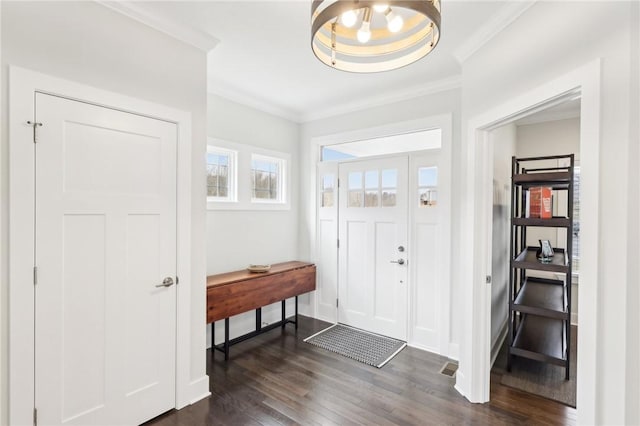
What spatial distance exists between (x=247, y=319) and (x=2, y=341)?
2.29m

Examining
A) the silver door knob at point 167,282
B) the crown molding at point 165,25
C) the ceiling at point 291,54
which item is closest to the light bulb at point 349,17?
the ceiling at point 291,54

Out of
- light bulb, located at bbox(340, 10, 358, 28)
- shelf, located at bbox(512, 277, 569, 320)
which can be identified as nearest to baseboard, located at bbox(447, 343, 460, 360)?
shelf, located at bbox(512, 277, 569, 320)

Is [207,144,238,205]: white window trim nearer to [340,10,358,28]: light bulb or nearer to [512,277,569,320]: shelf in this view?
[340,10,358,28]: light bulb

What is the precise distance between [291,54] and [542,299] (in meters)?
3.18

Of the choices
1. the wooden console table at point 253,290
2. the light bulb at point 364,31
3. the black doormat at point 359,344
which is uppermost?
the light bulb at point 364,31

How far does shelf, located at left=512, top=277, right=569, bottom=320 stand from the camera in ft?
8.82

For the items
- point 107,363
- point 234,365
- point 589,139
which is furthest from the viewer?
point 234,365

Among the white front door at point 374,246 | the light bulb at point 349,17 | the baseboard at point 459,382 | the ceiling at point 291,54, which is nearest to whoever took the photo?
the light bulb at point 349,17

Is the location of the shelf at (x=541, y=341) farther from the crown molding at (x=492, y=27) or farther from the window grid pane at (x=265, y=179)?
the window grid pane at (x=265, y=179)

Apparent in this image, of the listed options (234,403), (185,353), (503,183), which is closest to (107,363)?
(185,353)

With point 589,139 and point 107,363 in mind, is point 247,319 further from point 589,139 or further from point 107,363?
point 589,139

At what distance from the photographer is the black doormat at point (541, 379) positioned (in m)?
2.54

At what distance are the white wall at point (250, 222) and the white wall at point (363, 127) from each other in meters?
0.11

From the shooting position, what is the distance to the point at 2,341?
1635mm
